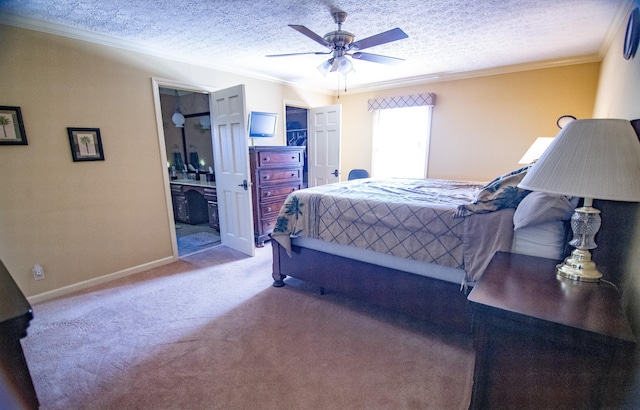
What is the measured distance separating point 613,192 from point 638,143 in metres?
0.20

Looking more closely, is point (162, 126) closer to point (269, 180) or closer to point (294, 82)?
point (269, 180)

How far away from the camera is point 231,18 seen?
2291 mm

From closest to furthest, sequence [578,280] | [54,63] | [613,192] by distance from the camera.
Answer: [613,192] < [578,280] < [54,63]

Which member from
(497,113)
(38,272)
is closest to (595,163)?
(497,113)

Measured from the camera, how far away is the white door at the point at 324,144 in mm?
4570

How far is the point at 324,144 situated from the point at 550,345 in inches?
165

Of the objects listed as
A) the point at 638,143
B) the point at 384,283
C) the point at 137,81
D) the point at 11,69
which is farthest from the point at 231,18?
the point at 638,143

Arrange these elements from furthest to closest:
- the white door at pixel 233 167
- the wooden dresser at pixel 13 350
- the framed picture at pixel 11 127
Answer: the white door at pixel 233 167
the framed picture at pixel 11 127
the wooden dresser at pixel 13 350

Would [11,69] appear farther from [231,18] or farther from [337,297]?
[337,297]

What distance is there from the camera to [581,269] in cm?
116

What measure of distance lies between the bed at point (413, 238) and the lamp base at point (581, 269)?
0.85 ft

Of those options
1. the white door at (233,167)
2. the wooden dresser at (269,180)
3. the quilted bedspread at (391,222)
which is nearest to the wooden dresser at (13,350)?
the quilted bedspread at (391,222)

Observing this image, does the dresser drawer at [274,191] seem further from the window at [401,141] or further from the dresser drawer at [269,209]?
the window at [401,141]

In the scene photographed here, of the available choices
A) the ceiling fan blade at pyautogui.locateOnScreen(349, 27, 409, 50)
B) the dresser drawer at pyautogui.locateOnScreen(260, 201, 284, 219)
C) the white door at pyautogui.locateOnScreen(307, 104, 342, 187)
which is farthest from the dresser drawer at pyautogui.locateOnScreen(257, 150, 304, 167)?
the ceiling fan blade at pyautogui.locateOnScreen(349, 27, 409, 50)
